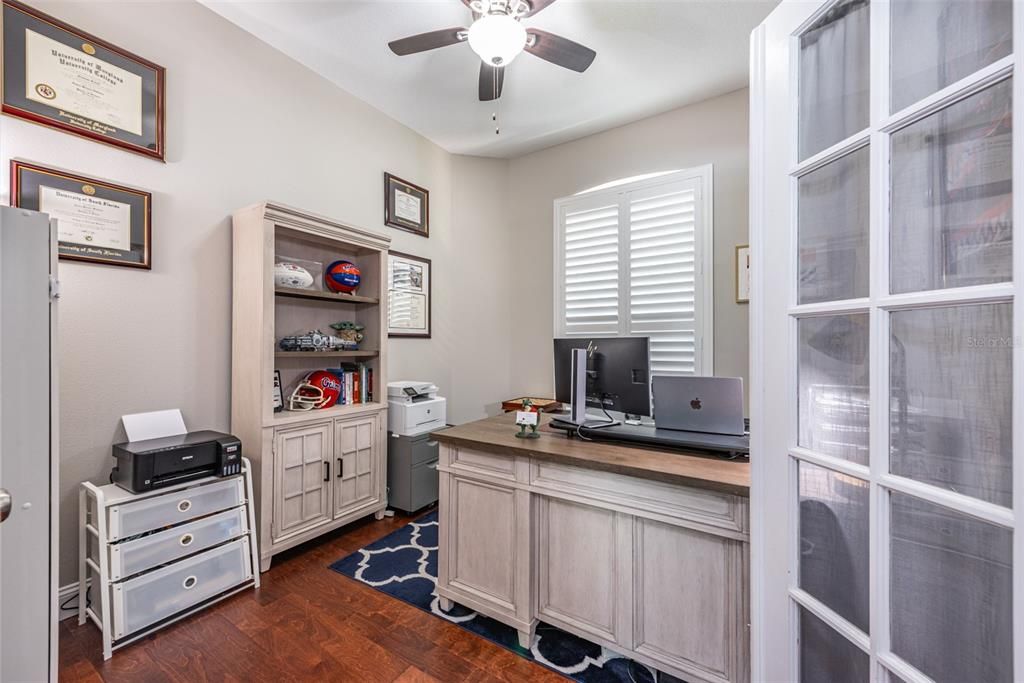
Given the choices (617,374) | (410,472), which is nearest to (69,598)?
(410,472)

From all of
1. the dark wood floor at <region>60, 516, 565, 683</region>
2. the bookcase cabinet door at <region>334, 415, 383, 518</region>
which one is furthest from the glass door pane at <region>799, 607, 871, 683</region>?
the bookcase cabinet door at <region>334, 415, 383, 518</region>

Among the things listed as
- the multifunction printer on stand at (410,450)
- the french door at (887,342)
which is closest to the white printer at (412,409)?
the multifunction printer on stand at (410,450)

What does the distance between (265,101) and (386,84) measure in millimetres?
816

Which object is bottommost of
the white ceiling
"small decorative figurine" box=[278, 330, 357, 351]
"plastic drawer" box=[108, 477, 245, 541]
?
"plastic drawer" box=[108, 477, 245, 541]

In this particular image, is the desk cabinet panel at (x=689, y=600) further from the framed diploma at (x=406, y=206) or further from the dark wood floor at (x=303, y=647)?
the framed diploma at (x=406, y=206)

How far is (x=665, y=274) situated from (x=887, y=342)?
2.68 metres

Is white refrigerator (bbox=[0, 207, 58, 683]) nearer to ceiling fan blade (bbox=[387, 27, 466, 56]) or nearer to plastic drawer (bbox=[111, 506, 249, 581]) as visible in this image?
plastic drawer (bbox=[111, 506, 249, 581])

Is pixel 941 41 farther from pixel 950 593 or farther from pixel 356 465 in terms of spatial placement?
pixel 356 465

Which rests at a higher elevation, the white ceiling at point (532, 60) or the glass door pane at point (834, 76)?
the white ceiling at point (532, 60)

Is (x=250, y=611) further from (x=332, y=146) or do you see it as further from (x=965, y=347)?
(x=332, y=146)

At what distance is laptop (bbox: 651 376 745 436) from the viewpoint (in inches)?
68.7

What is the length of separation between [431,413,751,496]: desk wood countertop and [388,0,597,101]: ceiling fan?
5.54 feet

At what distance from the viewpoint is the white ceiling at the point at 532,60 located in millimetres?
2361

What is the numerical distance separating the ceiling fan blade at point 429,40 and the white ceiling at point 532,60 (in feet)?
1.14
